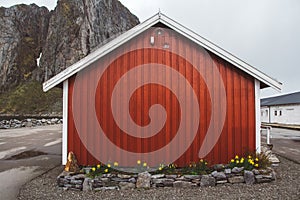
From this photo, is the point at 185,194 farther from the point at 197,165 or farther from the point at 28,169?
the point at 28,169

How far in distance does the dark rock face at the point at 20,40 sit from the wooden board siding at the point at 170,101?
57386 millimetres

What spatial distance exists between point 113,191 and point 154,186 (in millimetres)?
941

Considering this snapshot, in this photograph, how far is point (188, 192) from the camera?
5.36 m

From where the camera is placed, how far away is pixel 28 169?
745 centimetres

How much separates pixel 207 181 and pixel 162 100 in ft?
7.86

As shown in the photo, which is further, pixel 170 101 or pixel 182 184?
pixel 170 101

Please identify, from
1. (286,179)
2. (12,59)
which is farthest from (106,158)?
(12,59)

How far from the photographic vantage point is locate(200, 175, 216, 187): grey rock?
5.72 meters

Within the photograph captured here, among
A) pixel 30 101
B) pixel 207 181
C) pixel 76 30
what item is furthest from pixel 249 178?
pixel 76 30

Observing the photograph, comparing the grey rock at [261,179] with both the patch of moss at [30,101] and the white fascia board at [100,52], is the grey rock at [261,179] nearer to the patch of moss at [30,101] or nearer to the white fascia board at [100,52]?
the white fascia board at [100,52]

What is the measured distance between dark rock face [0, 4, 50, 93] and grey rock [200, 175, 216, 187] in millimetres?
59914

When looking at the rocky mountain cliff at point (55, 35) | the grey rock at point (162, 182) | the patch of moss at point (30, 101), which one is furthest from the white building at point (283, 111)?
the rocky mountain cliff at point (55, 35)

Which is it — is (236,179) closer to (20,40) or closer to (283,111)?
(283,111)

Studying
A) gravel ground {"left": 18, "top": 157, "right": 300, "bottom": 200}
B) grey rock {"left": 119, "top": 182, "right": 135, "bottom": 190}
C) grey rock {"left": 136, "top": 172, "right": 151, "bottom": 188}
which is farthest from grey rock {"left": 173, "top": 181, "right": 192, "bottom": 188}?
grey rock {"left": 119, "top": 182, "right": 135, "bottom": 190}
